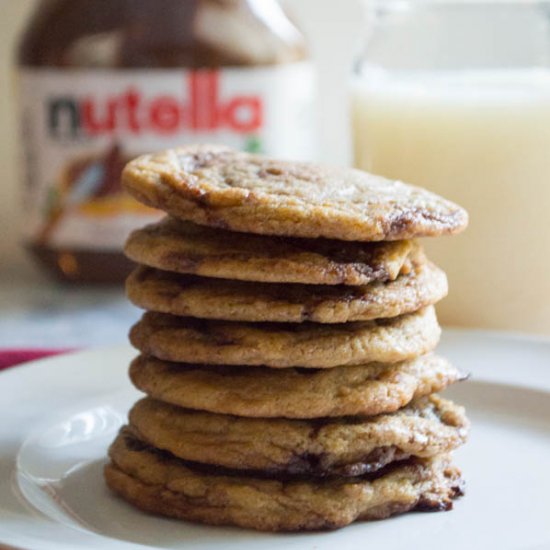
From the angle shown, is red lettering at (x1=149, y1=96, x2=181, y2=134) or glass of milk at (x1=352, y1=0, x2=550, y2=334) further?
red lettering at (x1=149, y1=96, x2=181, y2=134)

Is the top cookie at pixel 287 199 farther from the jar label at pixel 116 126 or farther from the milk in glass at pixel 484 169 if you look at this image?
the jar label at pixel 116 126

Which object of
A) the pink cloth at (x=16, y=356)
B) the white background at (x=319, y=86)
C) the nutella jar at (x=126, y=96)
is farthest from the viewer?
the white background at (x=319, y=86)

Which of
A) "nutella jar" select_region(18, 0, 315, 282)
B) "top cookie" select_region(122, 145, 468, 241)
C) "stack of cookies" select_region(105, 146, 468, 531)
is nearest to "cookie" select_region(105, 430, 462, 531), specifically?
"stack of cookies" select_region(105, 146, 468, 531)

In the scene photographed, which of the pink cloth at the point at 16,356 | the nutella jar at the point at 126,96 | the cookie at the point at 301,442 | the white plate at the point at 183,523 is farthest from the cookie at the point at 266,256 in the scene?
the nutella jar at the point at 126,96

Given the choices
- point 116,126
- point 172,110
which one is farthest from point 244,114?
point 116,126

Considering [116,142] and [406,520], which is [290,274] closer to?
[406,520]

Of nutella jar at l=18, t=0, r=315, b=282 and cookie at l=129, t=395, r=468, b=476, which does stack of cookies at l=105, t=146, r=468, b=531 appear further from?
nutella jar at l=18, t=0, r=315, b=282
